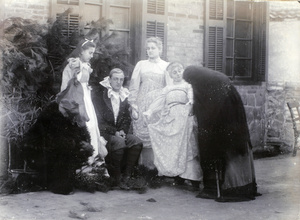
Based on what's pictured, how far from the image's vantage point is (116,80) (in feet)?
21.6

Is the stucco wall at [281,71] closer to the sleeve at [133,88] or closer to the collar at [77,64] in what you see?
the sleeve at [133,88]

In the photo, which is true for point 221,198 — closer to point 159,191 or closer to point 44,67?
point 159,191

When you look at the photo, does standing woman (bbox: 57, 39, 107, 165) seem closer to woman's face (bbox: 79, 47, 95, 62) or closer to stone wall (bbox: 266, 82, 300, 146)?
woman's face (bbox: 79, 47, 95, 62)

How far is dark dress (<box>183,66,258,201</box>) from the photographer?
638cm

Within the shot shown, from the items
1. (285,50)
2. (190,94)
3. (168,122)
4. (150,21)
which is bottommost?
(168,122)

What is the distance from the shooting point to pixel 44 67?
619 cm

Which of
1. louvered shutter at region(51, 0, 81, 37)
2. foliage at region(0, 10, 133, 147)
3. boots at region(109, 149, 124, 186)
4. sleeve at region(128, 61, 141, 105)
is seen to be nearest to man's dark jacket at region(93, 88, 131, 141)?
sleeve at region(128, 61, 141, 105)

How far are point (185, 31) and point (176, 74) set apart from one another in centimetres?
73

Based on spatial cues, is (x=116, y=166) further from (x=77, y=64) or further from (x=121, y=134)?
(x=77, y=64)

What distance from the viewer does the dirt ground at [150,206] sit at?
5664 millimetres

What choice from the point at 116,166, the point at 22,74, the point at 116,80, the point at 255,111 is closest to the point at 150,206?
the point at 116,166

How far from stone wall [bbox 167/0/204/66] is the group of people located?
22cm

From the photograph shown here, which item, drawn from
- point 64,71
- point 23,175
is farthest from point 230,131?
point 23,175

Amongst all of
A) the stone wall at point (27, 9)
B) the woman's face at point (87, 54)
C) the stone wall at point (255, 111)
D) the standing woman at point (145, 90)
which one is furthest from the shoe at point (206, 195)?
the stone wall at point (27, 9)
